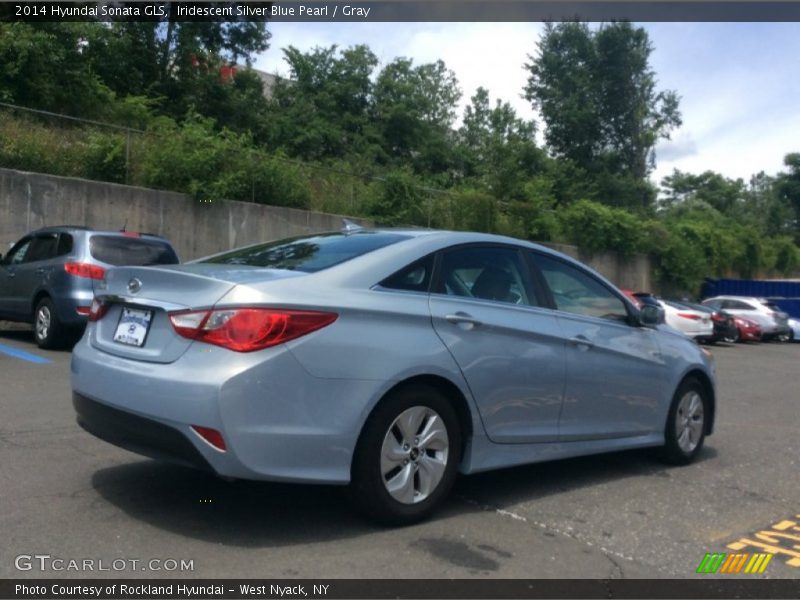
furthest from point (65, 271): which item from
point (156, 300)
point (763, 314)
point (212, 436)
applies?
point (763, 314)

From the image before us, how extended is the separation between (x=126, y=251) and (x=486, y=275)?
23.4ft

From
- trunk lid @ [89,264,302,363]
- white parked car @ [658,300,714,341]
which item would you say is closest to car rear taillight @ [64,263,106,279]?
trunk lid @ [89,264,302,363]

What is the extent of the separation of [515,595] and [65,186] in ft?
49.8

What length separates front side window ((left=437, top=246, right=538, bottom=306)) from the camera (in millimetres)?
5277

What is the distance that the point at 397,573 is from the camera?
4094 millimetres

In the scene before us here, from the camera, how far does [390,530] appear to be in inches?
184

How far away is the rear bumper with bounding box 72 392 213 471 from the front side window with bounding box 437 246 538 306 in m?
1.72

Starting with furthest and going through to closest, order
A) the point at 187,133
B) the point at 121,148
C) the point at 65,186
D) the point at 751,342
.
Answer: the point at 751,342
the point at 187,133
the point at 121,148
the point at 65,186

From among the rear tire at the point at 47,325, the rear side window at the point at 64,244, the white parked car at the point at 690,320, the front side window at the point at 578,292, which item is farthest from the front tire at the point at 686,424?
the white parked car at the point at 690,320

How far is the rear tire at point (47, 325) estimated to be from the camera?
11070 mm

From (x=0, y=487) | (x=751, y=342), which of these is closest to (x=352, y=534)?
(x=0, y=487)

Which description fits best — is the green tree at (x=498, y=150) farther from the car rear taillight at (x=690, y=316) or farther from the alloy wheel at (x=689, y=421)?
the alloy wheel at (x=689, y=421)

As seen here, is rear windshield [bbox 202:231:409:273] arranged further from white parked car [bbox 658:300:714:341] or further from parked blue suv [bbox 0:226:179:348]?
white parked car [bbox 658:300:714:341]

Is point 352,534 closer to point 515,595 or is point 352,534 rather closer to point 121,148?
point 515,595
